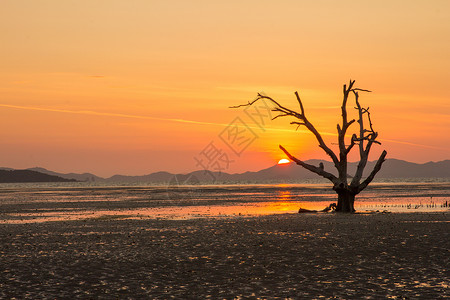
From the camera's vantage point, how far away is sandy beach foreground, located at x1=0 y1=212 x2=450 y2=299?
1454 cm

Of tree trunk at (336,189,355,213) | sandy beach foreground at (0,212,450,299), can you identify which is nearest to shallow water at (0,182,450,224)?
tree trunk at (336,189,355,213)

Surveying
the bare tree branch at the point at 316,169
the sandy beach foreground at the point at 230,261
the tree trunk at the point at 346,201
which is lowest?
the sandy beach foreground at the point at 230,261

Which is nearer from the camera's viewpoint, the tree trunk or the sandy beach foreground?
the sandy beach foreground

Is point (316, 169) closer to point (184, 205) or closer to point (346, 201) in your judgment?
point (346, 201)

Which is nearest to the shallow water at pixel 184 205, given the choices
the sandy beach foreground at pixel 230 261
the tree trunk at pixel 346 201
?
the tree trunk at pixel 346 201

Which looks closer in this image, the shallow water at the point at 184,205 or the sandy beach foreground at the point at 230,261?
the sandy beach foreground at the point at 230,261

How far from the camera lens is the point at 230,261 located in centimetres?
1936

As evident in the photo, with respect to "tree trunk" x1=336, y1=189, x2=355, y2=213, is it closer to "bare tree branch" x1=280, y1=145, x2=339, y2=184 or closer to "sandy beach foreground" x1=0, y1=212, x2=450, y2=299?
"bare tree branch" x1=280, y1=145, x2=339, y2=184

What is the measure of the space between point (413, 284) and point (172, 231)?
17062 mm

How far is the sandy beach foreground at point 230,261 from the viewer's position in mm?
14539

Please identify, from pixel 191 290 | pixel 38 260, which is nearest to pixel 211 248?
pixel 38 260

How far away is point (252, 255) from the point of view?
816 inches

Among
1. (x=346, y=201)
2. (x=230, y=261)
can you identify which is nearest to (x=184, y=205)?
(x=346, y=201)

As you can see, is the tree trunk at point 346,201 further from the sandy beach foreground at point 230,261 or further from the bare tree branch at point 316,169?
the sandy beach foreground at point 230,261
